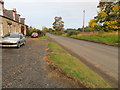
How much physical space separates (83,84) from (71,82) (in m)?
0.42

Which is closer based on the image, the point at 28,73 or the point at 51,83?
the point at 51,83

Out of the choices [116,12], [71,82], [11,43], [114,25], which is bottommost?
[71,82]

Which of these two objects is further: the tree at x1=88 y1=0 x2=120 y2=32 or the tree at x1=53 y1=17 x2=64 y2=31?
the tree at x1=53 y1=17 x2=64 y2=31

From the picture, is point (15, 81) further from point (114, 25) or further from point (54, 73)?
point (114, 25)

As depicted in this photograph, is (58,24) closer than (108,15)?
No

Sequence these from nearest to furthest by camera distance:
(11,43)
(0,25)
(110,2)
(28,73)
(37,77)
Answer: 1. (37,77)
2. (28,73)
3. (11,43)
4. (0,25)
5. (110,2)

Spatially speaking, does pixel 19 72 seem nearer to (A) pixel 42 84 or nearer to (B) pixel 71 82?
(A) pixel 42 84

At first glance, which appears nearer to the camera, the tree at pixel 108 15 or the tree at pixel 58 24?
the tree at pixel 108 15

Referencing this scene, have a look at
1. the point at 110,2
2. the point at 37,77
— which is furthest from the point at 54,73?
the point at 110,2

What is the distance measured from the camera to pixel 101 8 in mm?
17016

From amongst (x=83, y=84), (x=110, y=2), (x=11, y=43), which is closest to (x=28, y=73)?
(x=83, y=84)

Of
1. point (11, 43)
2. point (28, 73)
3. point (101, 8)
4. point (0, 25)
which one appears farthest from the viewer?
point (101, 8)

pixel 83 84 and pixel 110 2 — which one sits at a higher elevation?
pixel 110 2

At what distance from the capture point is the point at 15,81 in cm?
295
